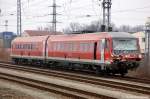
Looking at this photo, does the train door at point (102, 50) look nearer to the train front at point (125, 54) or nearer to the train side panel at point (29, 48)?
the train front at point (125, 54)

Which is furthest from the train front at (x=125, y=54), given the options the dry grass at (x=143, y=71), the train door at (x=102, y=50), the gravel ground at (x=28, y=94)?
the gravel ground at (x=28, y=94)

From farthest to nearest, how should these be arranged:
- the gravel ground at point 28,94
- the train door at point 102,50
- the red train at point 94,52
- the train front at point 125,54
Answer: the train door at point 102,50
the red train at point 94,52
the train front at point 125,54
the gravel ground at point 28,94

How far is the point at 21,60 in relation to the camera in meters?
45.4

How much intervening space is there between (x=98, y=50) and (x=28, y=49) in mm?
15636

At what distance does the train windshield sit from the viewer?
27703 millimetres

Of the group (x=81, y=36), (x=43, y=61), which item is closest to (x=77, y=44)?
(x=81, y=36)

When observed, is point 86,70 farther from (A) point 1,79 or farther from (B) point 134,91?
(B) point 134,91

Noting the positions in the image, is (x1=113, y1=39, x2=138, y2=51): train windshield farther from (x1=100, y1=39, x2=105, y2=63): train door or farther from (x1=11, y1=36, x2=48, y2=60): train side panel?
(x1=11, y1=36, x2=48, y2=60): train side panel

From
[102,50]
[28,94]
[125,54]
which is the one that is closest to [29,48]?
[102,50]

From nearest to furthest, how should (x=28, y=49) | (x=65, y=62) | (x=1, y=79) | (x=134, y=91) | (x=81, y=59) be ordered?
(x=134, y=91)
(x=1, y=79)
(x=81, y=59)
(x=65, y=62)
(x=28, y=49)

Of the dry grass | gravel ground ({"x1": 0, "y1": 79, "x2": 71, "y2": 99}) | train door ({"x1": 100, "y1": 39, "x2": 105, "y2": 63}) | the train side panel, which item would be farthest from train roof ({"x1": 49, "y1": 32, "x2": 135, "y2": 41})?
gravel ground ({"x1": 0, "y1": 79, "x2": 71, "y2": 99})

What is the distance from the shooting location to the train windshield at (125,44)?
27.7 m

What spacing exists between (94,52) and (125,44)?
2207 mm

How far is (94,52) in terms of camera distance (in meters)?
29.0
